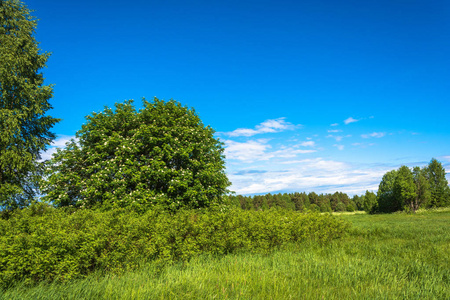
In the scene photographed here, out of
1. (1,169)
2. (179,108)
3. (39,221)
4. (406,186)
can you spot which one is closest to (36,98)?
(1,169)

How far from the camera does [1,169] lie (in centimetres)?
1770

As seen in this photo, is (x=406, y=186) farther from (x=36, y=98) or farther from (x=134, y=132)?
(x=36, y=98)

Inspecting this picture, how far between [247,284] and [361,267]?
11.1ft

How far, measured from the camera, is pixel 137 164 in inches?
589

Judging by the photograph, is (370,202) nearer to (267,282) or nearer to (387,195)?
(387,195)

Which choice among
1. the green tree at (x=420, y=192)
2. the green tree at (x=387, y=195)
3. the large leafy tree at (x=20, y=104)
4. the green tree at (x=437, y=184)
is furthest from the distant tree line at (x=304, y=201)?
the large leafy tree at (x=20, y=104)

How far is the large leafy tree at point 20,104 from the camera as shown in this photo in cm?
1677

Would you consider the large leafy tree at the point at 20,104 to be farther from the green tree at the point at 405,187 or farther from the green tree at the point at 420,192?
the green tree at the point at 420,192

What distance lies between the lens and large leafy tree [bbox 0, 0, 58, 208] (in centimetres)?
1677

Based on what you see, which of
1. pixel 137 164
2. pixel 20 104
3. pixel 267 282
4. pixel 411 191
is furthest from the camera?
pixel 411 191

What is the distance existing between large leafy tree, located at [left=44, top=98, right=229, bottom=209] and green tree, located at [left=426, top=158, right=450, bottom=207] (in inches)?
3079

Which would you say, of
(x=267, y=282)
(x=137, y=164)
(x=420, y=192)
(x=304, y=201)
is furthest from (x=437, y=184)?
(x=267, y=282)

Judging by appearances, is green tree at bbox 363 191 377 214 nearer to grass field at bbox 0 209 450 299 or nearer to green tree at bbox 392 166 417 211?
green tree at bbox 392 166 417 211

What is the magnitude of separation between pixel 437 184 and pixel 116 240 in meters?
90.6
